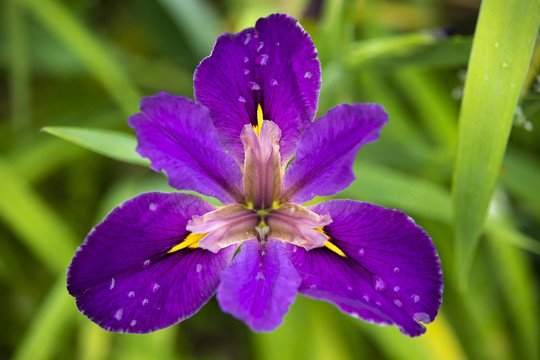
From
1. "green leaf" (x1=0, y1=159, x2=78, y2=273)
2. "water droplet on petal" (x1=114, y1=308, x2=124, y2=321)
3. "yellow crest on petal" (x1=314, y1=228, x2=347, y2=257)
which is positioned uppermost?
"water droplet on petal" (x1=114, y1=308, x2=124, y2=321)

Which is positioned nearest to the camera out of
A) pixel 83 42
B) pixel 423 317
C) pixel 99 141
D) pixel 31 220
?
pixel 423 317

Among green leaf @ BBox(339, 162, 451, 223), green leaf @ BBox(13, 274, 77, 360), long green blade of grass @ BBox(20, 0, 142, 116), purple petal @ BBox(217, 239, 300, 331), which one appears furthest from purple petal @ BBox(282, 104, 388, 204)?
long green blade of grass @ BBox(20, 0, 142, 116)

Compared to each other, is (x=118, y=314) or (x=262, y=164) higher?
(x=262, y=164)

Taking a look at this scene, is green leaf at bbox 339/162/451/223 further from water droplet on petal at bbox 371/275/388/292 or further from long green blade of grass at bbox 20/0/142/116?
long green blade of grass at bbox 20/0/142/116

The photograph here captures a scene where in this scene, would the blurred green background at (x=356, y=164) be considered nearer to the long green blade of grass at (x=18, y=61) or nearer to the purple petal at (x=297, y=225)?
the long green blade of grass at (x=18, y=61)

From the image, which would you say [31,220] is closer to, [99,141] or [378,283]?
[99,141]

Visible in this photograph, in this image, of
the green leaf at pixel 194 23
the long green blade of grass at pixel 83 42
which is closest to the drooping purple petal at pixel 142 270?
the long green blade of grass at pixel 83 42

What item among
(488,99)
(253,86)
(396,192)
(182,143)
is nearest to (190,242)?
(182,143)
